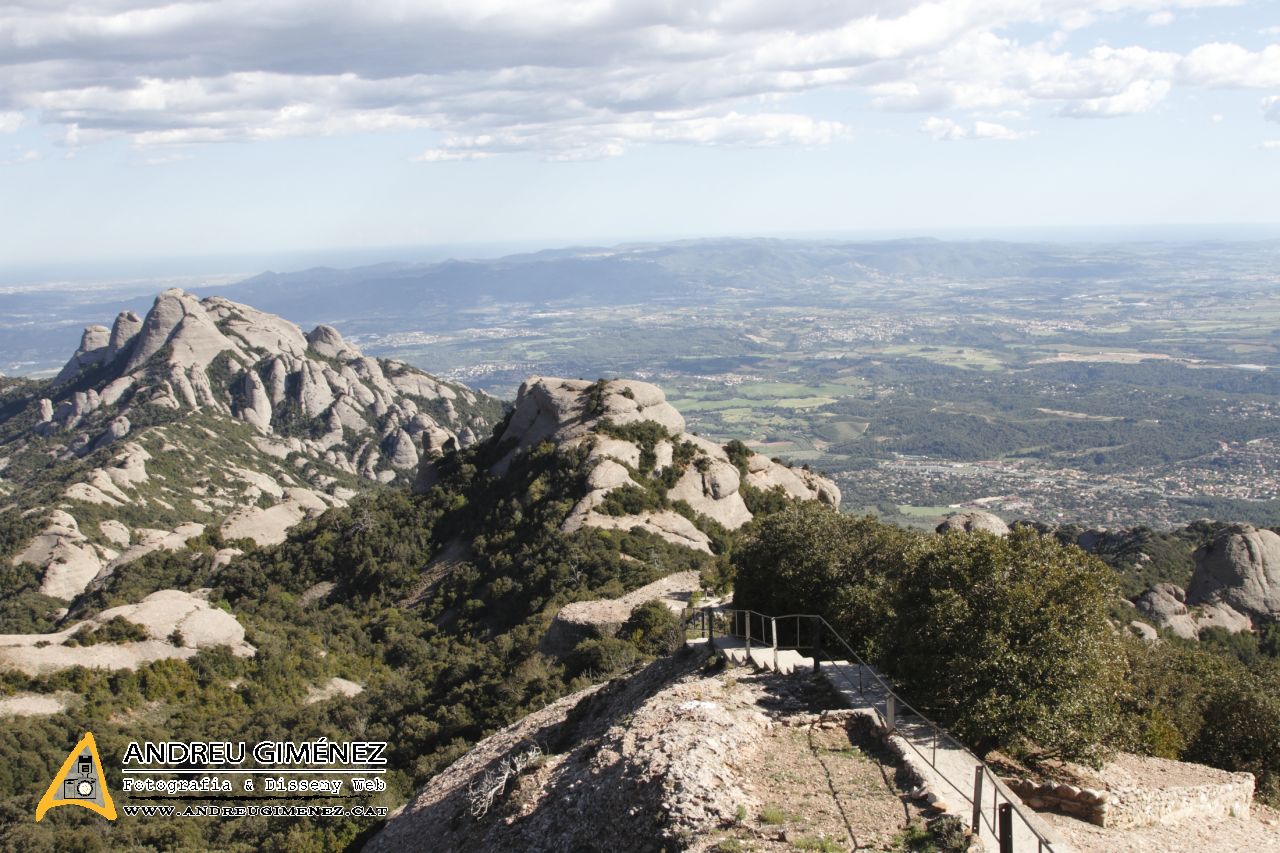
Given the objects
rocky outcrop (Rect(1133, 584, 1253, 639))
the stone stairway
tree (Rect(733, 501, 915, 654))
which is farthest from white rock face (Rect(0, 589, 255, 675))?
rocky outcrop (Rect(1133, 584, 1253, 639))

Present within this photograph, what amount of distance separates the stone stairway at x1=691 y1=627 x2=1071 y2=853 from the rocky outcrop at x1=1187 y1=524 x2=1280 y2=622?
38.5 meters

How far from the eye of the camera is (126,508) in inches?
3334

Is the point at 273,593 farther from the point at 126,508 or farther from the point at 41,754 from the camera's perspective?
the point at 126,508

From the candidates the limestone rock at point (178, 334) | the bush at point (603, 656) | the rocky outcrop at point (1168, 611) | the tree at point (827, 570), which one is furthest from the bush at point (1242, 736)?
the limestone rock at point (178, 334)

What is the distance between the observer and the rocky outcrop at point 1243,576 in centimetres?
4944

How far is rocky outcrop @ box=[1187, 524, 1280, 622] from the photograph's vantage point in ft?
162

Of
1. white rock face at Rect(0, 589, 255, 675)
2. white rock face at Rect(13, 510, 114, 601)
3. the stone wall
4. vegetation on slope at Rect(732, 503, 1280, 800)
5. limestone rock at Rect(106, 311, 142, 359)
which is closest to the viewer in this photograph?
the stone wall

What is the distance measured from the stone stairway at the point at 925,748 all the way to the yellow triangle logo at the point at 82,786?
21.1 metres

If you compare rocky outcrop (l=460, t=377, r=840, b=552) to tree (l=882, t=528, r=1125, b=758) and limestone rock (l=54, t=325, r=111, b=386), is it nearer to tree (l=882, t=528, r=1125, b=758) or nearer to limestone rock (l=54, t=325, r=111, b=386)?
tree (l=882, t=528, r=1125, b=758)

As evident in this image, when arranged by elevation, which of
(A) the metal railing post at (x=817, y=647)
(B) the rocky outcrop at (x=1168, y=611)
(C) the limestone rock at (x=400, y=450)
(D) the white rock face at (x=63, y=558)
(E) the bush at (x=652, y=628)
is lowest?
(C) the limestone rock at (x=400, y=450)

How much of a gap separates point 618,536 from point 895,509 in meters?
94.7

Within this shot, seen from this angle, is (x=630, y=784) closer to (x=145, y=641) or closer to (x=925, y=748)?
(x=925, y=748)

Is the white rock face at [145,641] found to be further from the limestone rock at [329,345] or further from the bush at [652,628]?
the limestone rock at [329,345]

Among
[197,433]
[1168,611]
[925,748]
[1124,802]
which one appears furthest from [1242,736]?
[197,433]
